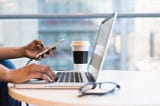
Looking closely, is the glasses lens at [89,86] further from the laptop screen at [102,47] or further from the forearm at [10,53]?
the forearm at [10,53]

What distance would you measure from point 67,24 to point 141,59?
91 centimetres

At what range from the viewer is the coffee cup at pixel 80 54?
161cm

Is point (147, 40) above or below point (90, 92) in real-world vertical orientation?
below

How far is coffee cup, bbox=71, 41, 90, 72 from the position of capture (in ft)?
5.28

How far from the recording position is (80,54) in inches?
64.2

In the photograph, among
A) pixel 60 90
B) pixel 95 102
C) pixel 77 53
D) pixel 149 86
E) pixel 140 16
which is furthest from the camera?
pixel 140 16

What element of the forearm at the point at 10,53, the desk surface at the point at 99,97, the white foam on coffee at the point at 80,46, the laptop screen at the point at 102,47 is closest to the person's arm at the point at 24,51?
the forearm at the point at 10,53

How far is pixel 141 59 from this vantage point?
325 centimetres

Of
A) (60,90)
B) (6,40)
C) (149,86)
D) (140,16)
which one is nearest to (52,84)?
(60,90)

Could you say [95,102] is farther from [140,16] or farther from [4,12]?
[4,12]

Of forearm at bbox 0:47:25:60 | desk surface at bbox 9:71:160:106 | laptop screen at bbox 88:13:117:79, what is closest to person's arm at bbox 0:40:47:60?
forearm at bbox 0:47:25:60

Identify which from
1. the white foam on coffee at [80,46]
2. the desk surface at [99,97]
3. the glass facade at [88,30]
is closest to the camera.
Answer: the desk surface at [99,97]

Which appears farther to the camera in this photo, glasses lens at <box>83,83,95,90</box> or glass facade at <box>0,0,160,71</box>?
glass facade at <box>0,0,160,71</box>

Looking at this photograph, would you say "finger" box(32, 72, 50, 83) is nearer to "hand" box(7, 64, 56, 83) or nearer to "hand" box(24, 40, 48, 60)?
"hand" box(7, 64, 56, 83)
